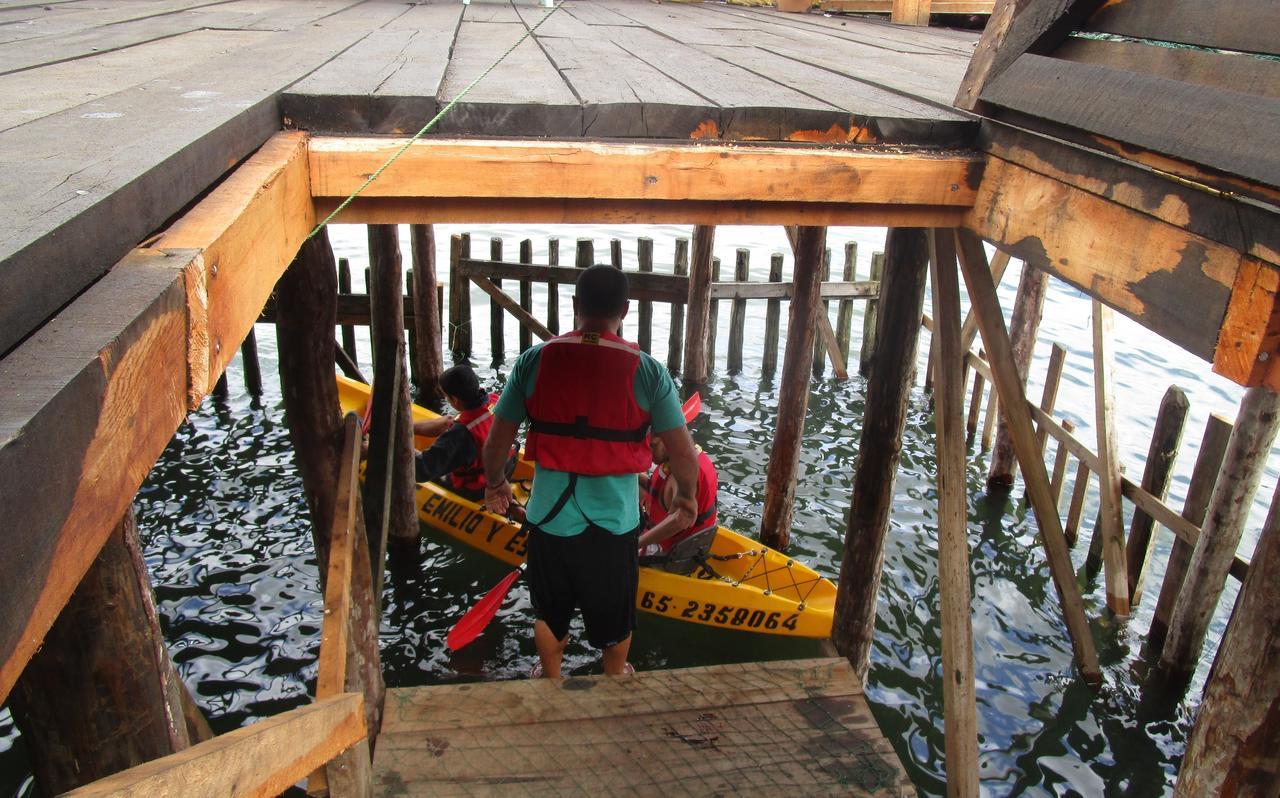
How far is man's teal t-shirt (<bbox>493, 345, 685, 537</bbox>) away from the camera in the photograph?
3.46 meters

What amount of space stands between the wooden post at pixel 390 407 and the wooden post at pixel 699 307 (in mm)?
3082

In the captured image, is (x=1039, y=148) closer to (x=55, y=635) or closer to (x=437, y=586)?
(x=55, y=635)

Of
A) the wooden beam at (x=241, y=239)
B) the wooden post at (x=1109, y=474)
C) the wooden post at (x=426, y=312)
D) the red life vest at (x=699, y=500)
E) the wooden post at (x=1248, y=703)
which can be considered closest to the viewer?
the wooden beam at (x=241, y=239)

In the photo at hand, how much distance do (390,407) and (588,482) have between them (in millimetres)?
1587

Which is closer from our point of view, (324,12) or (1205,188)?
(1205,188)

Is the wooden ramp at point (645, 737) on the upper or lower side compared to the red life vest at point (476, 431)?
upper

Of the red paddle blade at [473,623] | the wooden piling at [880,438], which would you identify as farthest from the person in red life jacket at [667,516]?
the wooden piling at [880,438]

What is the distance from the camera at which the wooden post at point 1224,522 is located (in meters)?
4.41

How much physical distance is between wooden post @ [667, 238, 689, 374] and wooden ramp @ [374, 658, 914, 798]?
19.4 ft

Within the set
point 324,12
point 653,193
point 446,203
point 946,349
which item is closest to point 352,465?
point 446,203

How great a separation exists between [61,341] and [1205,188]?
1.68m

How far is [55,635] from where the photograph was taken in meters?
1.58

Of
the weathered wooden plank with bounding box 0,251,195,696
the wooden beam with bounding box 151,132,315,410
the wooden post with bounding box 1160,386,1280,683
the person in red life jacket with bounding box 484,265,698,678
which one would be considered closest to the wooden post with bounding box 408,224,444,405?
the person in red life jacket with bounding box 484,265,698,678

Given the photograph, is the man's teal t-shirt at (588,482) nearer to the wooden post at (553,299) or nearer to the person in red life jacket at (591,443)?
the person in red life jacket at (591,443)
